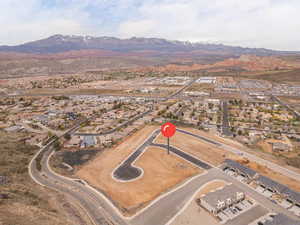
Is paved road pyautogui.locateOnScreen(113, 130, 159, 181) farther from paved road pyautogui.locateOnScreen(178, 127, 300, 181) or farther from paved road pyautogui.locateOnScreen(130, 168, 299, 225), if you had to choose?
paved road pyautogui.locateOnScreen(178, 127, 300, 181)

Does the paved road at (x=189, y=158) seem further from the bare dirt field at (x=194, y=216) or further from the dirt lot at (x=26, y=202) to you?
the dirt lot at (x=26, y=202)

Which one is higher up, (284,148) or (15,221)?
(15,221)

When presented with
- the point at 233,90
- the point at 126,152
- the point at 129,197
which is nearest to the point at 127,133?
the point at 126,152

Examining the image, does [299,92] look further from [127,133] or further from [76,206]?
[76,206]

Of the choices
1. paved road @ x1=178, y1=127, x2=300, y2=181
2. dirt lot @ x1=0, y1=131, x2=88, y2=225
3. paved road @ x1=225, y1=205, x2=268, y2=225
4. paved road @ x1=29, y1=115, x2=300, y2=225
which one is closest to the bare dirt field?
paved road @ x1=29, y1=115, x2=300, y2=225

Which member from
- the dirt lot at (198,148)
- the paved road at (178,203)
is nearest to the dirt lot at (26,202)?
the paved road at (178,203)

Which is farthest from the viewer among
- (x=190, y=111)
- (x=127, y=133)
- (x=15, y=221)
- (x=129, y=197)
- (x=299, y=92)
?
(x=299, y=92)

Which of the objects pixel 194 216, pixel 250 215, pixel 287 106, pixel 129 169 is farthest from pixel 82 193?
pixel 287 106
